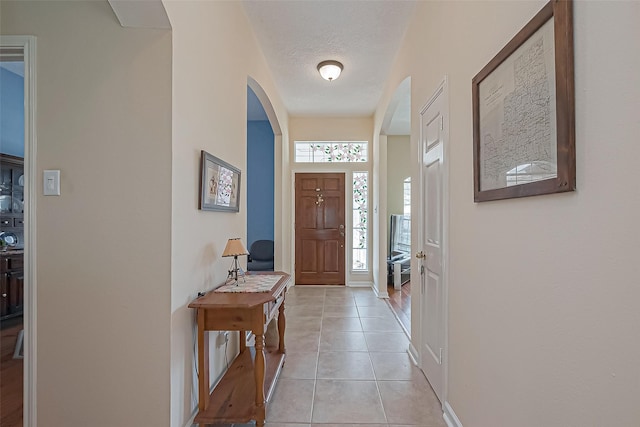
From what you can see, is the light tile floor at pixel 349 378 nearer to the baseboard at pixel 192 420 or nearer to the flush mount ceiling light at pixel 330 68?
the baseboard at pixel 192 420

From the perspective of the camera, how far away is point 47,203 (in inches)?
62.2

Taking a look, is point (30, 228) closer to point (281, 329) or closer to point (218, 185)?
point (218, 185)

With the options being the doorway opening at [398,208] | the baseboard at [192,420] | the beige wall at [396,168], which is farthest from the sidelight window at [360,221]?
the baseboard at [192,420]

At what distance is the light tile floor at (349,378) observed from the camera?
78.1 inches

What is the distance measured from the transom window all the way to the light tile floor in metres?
2.82

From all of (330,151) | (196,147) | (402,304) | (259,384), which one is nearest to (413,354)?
(259,384)

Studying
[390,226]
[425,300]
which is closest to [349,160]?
[390,226]

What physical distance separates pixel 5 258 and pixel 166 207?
3338mm

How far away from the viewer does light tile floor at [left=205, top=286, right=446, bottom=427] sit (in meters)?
1.98

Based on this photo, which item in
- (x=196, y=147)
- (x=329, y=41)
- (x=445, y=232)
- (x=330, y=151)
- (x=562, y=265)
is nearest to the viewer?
(x=562, y=265)

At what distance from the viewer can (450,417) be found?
188cm

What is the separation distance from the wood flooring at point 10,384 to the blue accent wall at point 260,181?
3566 millimetres

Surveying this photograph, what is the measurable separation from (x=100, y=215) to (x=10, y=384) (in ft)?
6.03

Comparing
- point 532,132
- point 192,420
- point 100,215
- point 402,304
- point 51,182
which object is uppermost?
point 532,132
